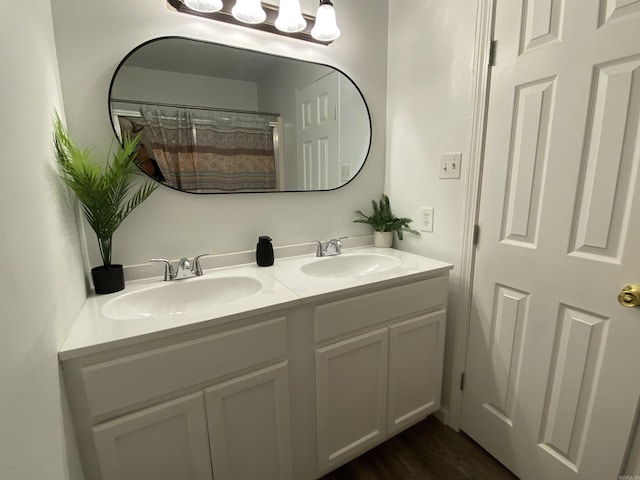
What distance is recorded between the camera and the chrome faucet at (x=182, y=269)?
1204 millimetres

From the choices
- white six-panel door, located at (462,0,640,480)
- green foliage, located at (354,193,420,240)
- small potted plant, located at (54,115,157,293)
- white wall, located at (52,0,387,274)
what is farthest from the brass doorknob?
small potted plant, located at (54,115,157,293)

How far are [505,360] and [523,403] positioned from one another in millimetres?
164

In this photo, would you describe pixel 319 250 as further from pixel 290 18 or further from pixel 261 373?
pixel 290 18

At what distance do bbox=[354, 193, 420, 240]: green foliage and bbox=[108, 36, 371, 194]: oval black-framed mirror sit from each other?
0.25 m

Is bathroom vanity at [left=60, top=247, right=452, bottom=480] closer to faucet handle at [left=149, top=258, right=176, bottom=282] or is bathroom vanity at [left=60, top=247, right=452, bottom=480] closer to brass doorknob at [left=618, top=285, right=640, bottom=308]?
faucet handle at [left=149, top=258, right=176, bottom=282]

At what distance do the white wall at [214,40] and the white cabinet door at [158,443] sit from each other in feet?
2.00

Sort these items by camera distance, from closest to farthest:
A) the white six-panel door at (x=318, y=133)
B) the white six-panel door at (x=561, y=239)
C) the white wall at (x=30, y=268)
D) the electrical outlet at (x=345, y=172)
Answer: the white wall at (x=30, y=268)
the white six-panel door at (x=561, y=239)
the white six-panel door at (x=318, y=133)
the electrical outlet at (x=345, y=172)

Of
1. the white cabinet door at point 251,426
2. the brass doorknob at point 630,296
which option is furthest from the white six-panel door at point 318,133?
the brass doorknob at point 630,296

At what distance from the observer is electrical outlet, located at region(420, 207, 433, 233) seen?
1.50 meters

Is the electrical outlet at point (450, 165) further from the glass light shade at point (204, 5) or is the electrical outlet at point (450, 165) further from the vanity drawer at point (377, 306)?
the glass light shade at point (204, 5)

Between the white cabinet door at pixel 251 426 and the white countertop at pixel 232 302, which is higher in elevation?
the white countertop at pixel 232 302

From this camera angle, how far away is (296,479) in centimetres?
114

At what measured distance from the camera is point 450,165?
1365mm

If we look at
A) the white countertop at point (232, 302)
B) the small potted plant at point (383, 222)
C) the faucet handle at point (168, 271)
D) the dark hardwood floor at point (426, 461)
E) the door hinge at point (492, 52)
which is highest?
the door hinge at point (492, 52)
